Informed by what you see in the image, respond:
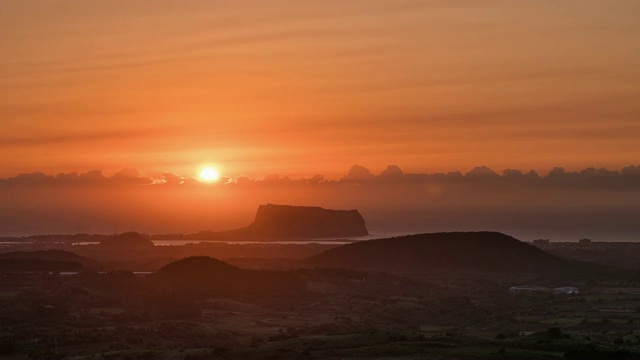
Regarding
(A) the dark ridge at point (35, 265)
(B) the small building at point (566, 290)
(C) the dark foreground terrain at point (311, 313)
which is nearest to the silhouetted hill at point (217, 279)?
(C) the dark foreground terrain at point (311, 313)

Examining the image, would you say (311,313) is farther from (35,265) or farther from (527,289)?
(35,265)

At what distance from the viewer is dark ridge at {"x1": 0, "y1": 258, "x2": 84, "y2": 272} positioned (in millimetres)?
162500

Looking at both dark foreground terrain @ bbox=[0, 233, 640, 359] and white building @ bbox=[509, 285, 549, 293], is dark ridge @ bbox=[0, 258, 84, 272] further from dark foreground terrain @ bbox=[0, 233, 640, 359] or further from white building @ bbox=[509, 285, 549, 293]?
white building @ bbox=[509, 285, 549, 293]

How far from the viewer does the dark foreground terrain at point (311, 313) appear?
2854 inches

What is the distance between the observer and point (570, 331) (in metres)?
92.8

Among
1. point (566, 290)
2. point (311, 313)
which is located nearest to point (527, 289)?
point (566, 290)

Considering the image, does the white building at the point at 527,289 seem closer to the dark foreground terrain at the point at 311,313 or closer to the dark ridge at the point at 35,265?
the dark foreground terrain at the point at 311,313

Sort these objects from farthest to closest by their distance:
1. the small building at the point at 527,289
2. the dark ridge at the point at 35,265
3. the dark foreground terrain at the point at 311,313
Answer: the dark ridge at the point at 35,265
the small building at the point at 527,289
the dark foreground terrain at the point at 311,313

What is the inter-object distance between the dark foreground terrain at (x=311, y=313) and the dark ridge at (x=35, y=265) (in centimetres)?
43

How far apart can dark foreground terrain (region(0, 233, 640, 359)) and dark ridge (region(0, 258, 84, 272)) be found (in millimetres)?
432

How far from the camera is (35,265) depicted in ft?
548

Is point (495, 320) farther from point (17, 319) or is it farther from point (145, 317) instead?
point (17, 319)

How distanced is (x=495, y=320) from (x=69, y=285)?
53404 mm

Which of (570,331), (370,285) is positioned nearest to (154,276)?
(370,285)
